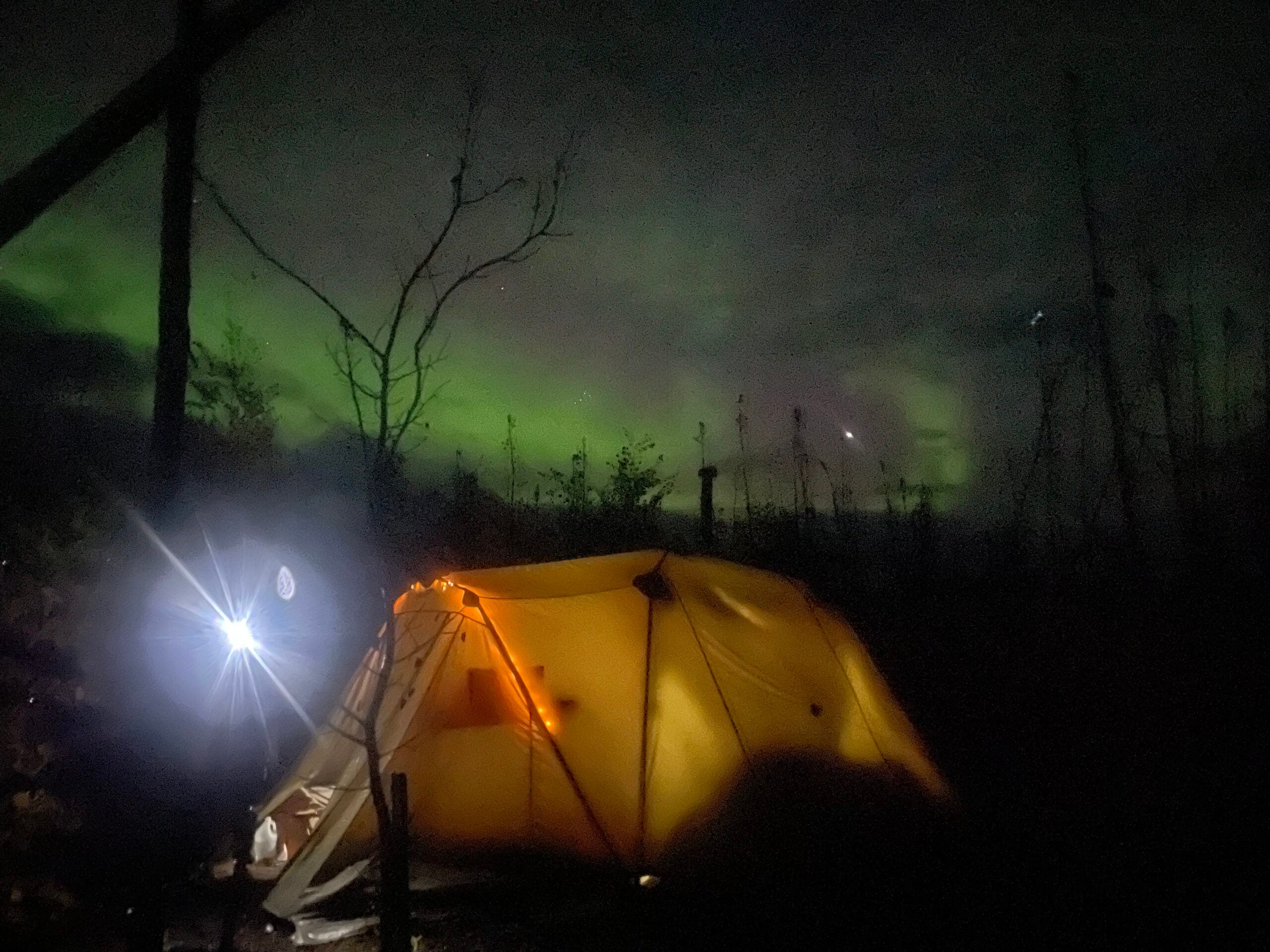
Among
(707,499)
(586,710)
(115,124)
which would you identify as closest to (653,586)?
(586,710)

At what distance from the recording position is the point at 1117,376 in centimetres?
1695

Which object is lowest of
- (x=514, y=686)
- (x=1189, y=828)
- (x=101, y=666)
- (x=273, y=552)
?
(x=1189, y=828)

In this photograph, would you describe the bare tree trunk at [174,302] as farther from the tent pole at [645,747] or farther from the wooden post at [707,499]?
the wooden post at [707,499]

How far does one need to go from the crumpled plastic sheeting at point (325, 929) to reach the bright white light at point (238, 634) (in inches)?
121

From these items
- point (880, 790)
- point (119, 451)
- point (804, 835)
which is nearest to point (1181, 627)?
point (880, 790)

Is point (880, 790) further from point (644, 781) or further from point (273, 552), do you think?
point (273, 552)

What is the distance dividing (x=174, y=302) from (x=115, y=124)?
1266 millimetres

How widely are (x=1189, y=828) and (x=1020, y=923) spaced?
3.06 metres

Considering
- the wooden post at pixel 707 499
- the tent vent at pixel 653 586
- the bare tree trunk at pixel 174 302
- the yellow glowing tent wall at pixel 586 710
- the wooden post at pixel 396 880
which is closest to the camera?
the wooden post at pixel 396 880

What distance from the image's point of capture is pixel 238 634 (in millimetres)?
7406

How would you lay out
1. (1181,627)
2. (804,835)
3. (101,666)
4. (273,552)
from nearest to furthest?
1. (101,666)
2. (804,835)
3. (273,552)
4. (1181,627)

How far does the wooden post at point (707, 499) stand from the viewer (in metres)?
15.5

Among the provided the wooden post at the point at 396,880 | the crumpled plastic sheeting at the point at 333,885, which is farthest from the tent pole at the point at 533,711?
the wooden post at the point at 396,880

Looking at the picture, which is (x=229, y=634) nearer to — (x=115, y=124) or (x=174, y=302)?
(x=174, y=302)
